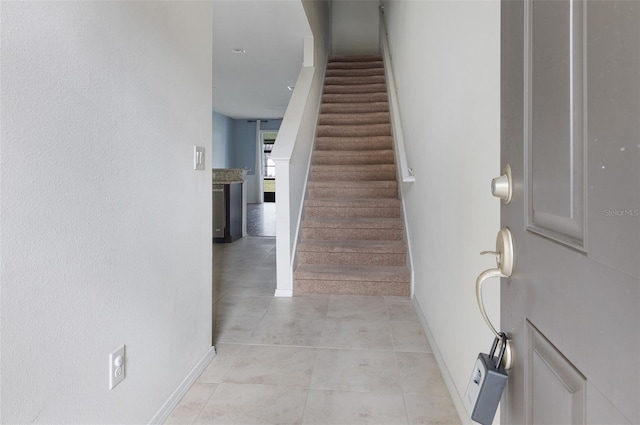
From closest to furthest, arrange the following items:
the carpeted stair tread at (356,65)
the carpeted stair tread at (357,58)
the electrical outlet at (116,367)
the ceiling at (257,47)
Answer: the electrical outlet at (116,367)
the ceiling at (257,47)
the carpeted stair tread at (356,65)
the carpeted stair tread at (357,58)

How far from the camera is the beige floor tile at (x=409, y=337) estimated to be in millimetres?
2082

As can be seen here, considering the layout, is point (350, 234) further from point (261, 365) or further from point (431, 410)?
point (431, 410)

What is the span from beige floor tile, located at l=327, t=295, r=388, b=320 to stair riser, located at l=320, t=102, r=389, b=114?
3126mm

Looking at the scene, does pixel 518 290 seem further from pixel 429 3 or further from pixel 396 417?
pixel 429 3

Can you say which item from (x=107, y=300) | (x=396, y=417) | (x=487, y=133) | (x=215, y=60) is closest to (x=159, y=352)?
(x=107, y=300)

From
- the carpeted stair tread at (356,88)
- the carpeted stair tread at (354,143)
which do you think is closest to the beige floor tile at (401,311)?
the carpeted stair tread at (354,143)

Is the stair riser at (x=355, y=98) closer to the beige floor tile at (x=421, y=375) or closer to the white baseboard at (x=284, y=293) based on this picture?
the white baseboard at (x=284, y=293)

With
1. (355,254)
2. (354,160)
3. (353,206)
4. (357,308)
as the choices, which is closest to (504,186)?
(357,308)

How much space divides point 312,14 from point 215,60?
1.66 meters

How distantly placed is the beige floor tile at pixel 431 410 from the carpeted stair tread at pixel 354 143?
3.37 metres

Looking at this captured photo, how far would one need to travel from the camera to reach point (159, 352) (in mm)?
1413

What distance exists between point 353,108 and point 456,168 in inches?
154

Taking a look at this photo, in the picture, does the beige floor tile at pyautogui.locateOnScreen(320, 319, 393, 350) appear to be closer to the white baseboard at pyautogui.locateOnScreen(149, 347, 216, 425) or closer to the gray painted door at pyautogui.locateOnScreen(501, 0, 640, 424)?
the white baseboard at pyautogui.locateOnScreen(149, 347, 216, 425)

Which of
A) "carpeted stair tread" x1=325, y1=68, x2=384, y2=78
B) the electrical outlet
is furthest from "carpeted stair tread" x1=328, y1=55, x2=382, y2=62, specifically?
the electrical outlet
